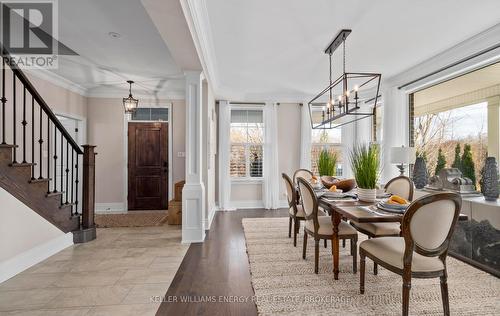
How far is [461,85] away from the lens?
3273 mm

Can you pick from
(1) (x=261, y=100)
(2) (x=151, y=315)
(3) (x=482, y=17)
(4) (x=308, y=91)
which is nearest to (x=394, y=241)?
(2) (x=151, y=315)

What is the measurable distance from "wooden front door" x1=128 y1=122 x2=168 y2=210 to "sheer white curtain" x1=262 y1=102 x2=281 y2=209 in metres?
2.30

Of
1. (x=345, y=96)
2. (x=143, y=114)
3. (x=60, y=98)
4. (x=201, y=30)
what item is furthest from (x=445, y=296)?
(x=60, y=98)

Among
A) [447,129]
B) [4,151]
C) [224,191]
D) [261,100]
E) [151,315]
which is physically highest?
[261,100]

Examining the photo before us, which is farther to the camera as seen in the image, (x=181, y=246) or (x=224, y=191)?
(x=224, y=191)

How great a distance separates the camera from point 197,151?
3.37 m

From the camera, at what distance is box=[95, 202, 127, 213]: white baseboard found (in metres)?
5.07

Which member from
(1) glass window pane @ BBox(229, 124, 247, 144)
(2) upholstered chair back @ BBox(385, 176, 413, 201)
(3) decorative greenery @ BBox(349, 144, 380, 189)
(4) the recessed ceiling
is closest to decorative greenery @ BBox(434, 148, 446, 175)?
(4) the recessed ceiling

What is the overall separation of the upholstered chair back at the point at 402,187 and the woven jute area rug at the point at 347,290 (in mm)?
846

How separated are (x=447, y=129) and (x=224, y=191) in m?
4.13

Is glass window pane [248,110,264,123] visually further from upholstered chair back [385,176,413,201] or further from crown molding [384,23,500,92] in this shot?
upholstered chair back [385,176,413,201]

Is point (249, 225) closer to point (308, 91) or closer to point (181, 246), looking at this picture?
point (181, 246)

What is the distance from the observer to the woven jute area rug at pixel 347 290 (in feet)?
5.97

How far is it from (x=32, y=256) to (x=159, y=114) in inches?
135
